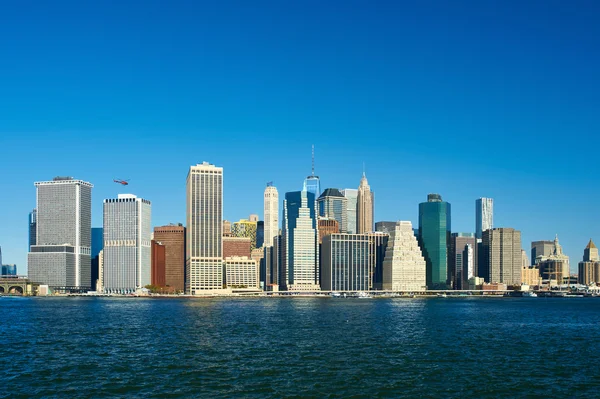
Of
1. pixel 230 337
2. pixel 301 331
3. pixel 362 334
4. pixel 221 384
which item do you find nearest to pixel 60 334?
pixel 230 337

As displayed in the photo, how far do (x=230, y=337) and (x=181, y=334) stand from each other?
989cm

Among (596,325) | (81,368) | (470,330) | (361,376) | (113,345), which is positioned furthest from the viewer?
(596,325)

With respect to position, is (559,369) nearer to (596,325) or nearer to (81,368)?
(81,368)

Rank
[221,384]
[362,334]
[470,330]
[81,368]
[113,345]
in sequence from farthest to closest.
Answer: [470,330], [362,334], [113,345], [81,368], [221,384]

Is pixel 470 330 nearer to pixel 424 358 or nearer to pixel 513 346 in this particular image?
pixel 513 346

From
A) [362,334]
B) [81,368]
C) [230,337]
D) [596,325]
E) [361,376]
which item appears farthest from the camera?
[596,325]

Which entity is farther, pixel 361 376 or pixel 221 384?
pixel 361 376

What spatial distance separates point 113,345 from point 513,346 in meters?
52.2

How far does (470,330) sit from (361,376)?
195 feet

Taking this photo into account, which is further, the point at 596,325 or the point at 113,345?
the point at 596,325

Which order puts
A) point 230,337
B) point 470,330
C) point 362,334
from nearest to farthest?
point 230,337
point 362,334
point 470,330

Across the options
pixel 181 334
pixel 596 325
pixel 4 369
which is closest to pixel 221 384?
pixel 4 369

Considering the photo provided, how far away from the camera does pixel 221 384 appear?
62406 mm

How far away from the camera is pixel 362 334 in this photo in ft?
363
